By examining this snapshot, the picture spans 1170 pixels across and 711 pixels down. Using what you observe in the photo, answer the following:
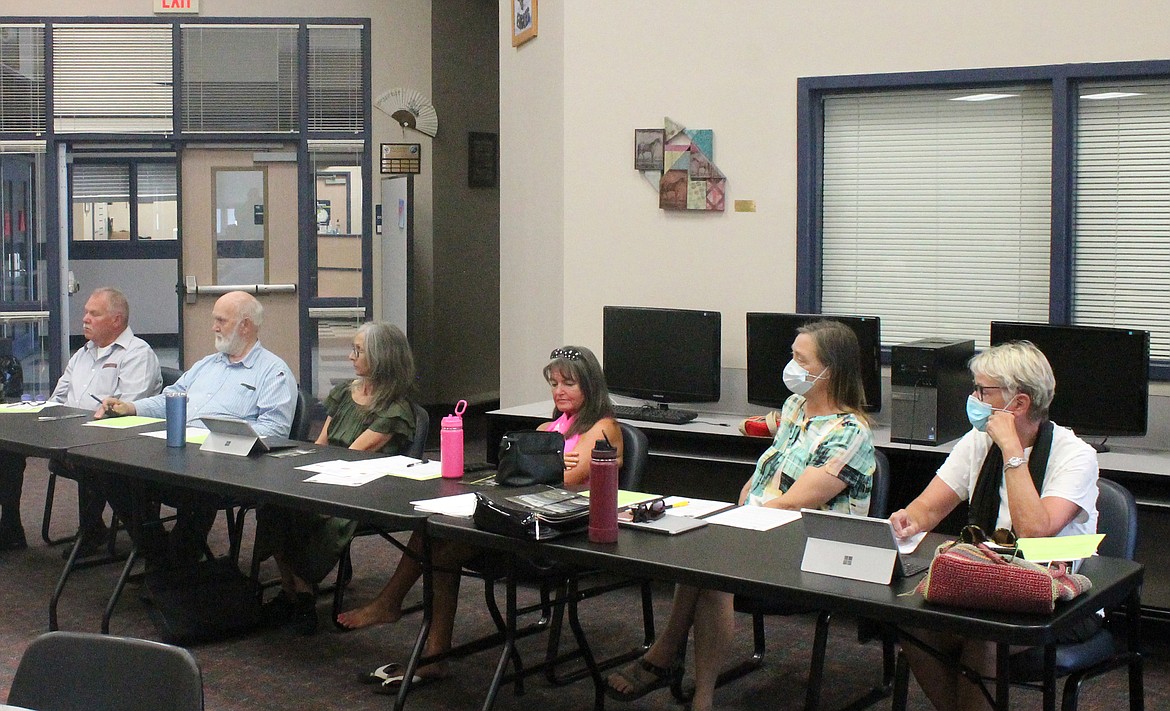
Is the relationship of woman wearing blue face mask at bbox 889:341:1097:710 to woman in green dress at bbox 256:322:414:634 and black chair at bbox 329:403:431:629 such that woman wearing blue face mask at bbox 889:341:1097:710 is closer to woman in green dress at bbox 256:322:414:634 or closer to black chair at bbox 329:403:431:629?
black chair at bbox 329:403:431:629

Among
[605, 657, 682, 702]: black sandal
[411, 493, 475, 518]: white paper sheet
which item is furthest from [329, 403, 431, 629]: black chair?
[605, 657, 682, 702]: black sandal

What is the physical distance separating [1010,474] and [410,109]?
6.26 meters

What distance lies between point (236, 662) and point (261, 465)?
26.5 inches

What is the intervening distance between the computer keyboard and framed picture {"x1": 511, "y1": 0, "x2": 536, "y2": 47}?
2.12 m

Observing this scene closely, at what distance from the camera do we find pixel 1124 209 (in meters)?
4.64

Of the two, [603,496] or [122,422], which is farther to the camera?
[122,422]

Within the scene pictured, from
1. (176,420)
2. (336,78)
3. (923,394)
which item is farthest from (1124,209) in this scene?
(336,78)

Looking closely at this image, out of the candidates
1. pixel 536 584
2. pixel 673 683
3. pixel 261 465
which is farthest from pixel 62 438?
pixel 673 683

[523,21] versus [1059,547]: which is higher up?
[523,21]

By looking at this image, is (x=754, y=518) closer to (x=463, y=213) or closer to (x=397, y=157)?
(x=397, y=157)

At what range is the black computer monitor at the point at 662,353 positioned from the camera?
5.16m

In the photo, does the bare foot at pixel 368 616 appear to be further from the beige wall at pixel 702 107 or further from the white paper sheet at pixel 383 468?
the beige wall at pixel 702 107

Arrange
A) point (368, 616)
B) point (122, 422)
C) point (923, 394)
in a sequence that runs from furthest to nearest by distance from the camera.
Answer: point (122, 422)
point (923, 394)
point (368, 616)

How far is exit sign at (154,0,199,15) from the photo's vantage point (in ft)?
27.8
